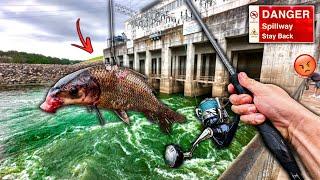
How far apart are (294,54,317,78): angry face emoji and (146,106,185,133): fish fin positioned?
8867 mm

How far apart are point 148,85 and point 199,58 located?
12.7 metres

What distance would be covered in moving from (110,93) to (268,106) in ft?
3.04

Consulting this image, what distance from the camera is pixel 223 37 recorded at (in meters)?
10.4

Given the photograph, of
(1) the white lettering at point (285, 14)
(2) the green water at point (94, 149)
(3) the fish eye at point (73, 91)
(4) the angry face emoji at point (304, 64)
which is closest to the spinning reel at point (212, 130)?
(3) the fish eye at point (73, 91)

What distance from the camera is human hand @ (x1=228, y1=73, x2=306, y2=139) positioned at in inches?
49.3

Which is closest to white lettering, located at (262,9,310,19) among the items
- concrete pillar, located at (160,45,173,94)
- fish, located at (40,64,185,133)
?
concrete pillar, located at (160,45,173,94)

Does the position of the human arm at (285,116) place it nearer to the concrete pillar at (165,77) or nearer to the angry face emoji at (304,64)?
the concrete pillar at (165,77)

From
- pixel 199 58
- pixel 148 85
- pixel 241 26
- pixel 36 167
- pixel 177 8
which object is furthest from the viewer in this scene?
pixel 177 8

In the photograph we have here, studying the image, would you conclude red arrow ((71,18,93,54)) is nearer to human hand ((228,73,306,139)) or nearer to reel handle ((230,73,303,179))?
human hand ((228,73,306,139))

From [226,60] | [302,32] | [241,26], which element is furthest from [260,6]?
[226,60]

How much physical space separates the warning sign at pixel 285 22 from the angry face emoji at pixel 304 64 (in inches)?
25.8

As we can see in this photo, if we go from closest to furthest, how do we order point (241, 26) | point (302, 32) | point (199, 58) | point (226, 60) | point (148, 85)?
1. point (148, 85)
2. point (226, 60)
3. point (302, 32)
4. point (241, 26)
5. point (199, 58)

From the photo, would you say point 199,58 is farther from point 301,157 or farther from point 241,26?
point 301,157

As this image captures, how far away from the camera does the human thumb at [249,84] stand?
128cm
